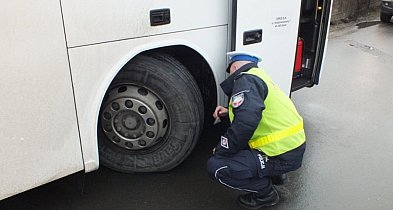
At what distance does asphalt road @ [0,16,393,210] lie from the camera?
2.94 meters

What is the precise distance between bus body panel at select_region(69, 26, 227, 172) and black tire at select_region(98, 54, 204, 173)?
226mm

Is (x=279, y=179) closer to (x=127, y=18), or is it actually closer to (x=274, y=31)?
(x=274, y=31)

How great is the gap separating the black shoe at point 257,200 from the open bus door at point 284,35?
107 centimetres

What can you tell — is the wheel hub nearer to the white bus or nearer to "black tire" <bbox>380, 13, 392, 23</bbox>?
the white bus

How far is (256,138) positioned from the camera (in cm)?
274

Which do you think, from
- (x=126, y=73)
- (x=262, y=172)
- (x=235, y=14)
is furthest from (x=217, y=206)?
(x=235, y=14)

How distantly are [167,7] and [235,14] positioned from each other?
0.54 meters

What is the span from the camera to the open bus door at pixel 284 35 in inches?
118

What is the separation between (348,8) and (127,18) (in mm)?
11516

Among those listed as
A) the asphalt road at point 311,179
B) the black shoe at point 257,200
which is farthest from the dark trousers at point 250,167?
the asphalt road at point 311,179

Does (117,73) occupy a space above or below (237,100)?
above

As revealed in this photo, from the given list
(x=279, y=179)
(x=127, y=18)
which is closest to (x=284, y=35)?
(x=279, y=179)

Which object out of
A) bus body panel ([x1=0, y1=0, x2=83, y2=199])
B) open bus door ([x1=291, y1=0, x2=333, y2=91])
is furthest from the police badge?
open bus door ([x1=291, y1=0, x2=333, y2=91])

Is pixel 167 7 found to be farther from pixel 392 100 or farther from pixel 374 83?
pixel 374 83
